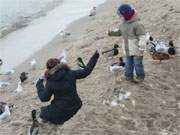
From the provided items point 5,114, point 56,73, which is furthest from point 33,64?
point 56,73

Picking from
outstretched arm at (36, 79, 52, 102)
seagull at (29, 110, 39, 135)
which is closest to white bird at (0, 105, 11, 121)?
seagull at (29, 110, 39, 135)

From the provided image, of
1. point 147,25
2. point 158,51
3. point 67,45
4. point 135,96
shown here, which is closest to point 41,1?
point 67,45

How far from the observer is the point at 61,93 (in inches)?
340

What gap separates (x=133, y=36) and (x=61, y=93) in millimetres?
2774

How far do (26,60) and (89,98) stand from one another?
25.7ft

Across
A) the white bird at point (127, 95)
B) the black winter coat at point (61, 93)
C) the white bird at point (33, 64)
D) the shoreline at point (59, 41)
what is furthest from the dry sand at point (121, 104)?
the shoreline at point (59, 41)

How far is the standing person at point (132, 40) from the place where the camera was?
10.5 metres

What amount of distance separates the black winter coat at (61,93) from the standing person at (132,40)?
6.09ft

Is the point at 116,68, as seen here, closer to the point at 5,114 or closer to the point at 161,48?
the point at 161,48

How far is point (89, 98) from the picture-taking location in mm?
11102

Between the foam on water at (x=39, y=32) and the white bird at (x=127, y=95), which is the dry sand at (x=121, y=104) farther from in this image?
the foam on water at (x=39, y=32)

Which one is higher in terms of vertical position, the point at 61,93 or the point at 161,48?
the point at 61,93

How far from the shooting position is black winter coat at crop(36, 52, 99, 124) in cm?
852

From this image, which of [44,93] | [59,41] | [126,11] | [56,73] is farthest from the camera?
[59,41]
